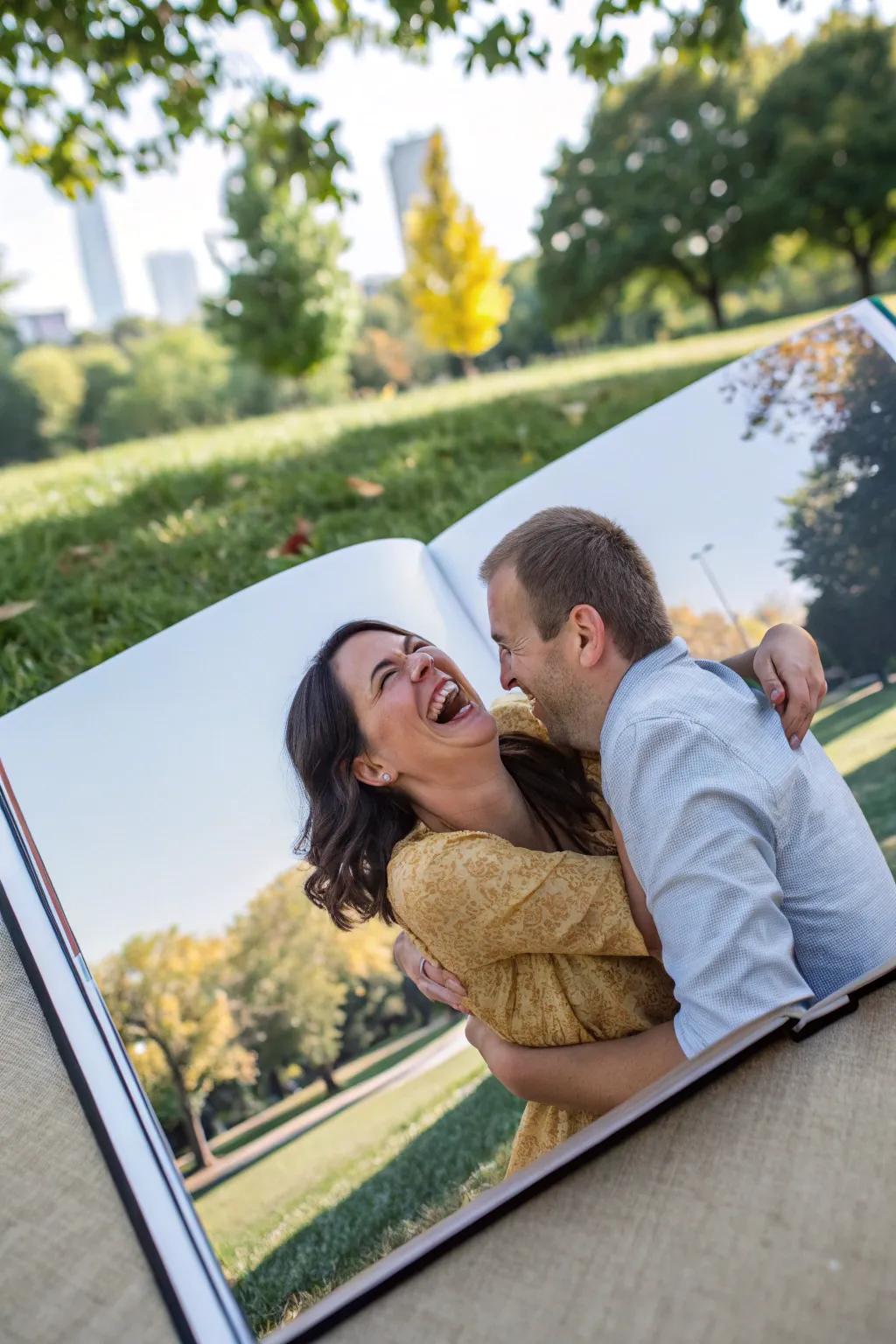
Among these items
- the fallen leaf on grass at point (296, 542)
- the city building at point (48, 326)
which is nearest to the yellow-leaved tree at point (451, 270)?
the fallen leaf on grass at point (296, 542)

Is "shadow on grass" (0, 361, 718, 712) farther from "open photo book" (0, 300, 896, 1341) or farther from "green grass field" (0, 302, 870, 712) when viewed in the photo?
"open photo book" (0, 300, 896, 1341)

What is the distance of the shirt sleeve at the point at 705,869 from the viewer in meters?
1.19

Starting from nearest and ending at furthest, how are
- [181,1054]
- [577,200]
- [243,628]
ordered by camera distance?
[181,1054], [243,628], [577,200]

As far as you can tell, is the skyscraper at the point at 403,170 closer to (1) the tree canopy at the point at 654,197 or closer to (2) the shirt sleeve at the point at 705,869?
(1) the tree canopy at the point at 654,197

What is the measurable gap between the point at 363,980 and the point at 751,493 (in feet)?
4.01

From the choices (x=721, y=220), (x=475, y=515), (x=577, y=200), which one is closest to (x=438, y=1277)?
(x=475, y=515)

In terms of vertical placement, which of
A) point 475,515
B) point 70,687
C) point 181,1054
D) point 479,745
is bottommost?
point 181,1054

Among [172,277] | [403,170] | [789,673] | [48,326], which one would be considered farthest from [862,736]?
[172,277]

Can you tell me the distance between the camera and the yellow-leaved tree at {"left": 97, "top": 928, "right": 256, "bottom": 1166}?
4.87 feet

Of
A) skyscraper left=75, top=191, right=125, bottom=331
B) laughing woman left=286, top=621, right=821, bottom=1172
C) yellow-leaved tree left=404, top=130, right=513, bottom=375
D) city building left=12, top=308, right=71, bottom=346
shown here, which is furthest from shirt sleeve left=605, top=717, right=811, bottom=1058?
skyscraper left=75, top=191, right=125, bottom=331

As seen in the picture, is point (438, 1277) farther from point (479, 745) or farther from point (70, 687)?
point (70, 687)

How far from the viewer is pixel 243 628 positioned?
1.72 m

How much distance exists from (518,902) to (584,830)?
24 cm

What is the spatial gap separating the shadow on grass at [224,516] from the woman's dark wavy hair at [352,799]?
132cm
